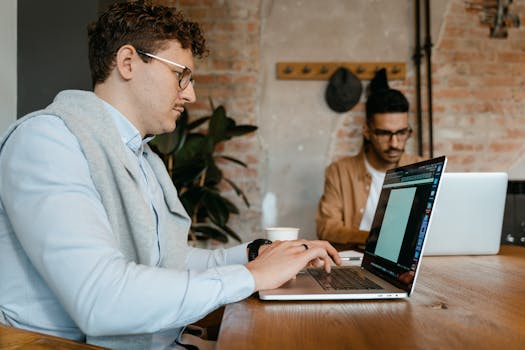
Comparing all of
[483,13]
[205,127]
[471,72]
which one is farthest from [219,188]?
[483,13]

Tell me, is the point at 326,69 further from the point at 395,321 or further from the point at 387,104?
the point at 395,321

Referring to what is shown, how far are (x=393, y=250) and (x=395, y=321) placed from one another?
362 mm

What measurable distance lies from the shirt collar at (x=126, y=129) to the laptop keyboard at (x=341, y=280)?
60 cm

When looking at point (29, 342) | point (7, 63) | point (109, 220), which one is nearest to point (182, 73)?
point (109, 220)

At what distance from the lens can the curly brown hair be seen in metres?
1.33

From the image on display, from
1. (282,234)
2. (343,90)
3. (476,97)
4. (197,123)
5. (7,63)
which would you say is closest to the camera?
(282,234)

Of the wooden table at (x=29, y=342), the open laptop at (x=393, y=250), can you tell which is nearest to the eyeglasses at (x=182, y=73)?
the open laptop at (x=393, y=250)

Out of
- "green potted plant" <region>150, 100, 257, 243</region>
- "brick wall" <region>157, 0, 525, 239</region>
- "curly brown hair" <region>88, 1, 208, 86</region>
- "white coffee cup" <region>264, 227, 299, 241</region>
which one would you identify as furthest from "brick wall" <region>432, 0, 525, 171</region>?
"curly brown hair" <region>88, 1, 208, 86</region>

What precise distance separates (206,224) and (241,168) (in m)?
0.48

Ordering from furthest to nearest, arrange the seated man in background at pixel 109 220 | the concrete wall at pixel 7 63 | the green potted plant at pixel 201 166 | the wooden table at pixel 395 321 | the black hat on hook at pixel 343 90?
the black hat on hook at pixel 343 90
the green potted plant at pixel 201 166
the concrete wall at pixel 7 63
the seated man in background at pixel 109 220
the wooden table at pixel 395 321

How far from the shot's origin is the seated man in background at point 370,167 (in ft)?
9.59

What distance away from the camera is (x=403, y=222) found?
1198mm

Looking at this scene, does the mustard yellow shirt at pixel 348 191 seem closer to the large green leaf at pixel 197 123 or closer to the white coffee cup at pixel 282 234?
the large green leaf at pixel 197 123

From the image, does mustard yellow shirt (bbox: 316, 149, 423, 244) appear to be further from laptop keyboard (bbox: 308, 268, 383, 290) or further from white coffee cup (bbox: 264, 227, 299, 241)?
laptop keyboard (bbox: 308, 268, 383, 290)
